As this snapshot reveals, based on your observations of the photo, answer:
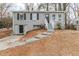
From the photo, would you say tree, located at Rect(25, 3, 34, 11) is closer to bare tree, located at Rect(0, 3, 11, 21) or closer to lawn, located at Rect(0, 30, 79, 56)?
bare tree, located at Rect(0, 3, 11, 21)

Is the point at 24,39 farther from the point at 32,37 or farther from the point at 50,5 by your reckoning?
the point at 50,5

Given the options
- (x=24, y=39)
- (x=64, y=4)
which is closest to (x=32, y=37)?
(x=24, y=39)

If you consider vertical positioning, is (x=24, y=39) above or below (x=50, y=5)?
below

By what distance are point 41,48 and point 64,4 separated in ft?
1.86

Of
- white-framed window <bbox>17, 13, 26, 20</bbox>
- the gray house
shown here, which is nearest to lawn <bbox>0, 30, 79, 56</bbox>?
the gray house

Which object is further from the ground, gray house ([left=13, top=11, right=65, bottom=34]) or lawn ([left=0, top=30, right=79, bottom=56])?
gray house ([left=13, top=11, right=65, bottom=34])

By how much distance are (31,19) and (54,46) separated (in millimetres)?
409

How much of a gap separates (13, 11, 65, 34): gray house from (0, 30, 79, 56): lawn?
0.12m

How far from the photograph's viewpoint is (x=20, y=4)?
19.1ft

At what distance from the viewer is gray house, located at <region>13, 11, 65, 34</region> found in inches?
230

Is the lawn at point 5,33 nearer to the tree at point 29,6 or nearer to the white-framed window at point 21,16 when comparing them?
the white-framed window at point 21,16

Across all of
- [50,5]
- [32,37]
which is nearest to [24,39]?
[32,37]

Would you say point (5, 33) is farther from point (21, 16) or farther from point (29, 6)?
point (29, 6)

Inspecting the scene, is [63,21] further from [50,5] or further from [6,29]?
[6,29]
